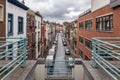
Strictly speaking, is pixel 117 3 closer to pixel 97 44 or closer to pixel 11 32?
pixel 11 32

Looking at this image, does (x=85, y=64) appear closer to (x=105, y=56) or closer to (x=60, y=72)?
(x=105, y=56)

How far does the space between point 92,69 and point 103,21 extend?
16300mm

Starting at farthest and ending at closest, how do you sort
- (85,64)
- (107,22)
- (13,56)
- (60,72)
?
1. (107,22)
2. (60,72)
3. (85,64)
4. (13,56)

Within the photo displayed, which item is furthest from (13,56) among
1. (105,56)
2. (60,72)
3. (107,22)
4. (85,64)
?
(107,22)

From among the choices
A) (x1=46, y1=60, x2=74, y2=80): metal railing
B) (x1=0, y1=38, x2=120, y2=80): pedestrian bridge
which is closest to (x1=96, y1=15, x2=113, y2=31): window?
(x1=46, y1=60, x2=74, y2=80): metal railing

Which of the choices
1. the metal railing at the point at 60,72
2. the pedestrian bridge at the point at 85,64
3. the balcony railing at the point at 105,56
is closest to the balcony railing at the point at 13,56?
the pedestrian bridge at the point at 85,64

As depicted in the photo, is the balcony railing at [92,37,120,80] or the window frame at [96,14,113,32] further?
the window frame at [96,14,113,32]

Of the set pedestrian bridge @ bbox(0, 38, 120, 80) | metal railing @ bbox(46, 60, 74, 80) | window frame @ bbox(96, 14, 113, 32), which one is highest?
window frame @ bbox(96, 14, 113, 32)

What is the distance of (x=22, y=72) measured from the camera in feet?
20.7

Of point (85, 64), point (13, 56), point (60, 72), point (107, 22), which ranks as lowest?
point (60, 72)

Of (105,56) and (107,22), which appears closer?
(105,56)

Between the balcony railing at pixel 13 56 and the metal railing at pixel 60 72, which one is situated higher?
the balcony railing at pixel 13 56

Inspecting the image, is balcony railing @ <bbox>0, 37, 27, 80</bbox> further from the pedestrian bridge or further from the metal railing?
the metal railing

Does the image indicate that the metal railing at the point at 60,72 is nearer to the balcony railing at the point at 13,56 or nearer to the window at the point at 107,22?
the balcony railing at the point at 13,56
